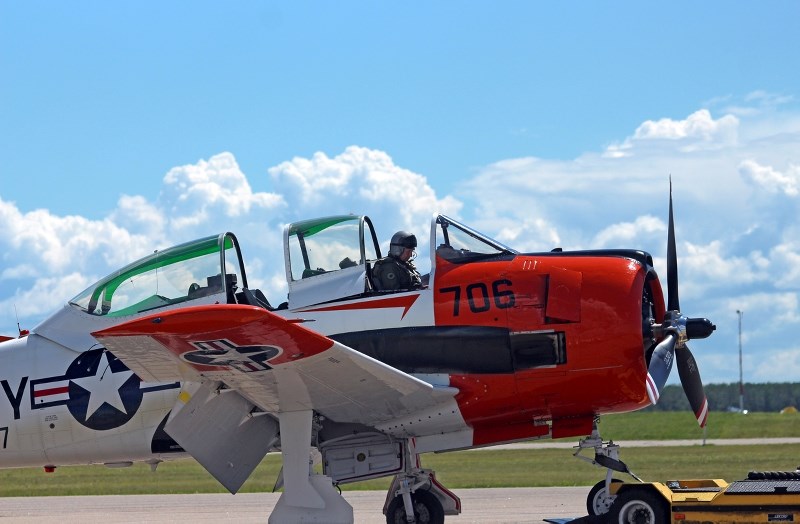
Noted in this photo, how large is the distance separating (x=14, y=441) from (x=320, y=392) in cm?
406

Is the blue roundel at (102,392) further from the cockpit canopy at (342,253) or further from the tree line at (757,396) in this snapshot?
the tree line at (757,396)

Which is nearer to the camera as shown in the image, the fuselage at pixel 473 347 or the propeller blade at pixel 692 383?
the fuselage at pixel 473 347

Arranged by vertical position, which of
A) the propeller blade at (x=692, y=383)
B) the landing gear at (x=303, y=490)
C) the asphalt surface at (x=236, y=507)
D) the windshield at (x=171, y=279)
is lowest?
the asphalt surface at (x=236, y=507)

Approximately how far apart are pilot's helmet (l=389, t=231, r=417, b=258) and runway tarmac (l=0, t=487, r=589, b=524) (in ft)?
13.5

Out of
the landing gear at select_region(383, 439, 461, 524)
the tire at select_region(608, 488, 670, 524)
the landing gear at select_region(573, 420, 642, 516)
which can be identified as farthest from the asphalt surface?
the tire at select_region(608, 488, 670, 524)

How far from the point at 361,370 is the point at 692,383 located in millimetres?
4206

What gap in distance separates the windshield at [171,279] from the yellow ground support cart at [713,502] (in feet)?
15.3

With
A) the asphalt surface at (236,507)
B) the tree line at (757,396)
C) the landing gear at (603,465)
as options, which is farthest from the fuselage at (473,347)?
the tree line at (757,396)

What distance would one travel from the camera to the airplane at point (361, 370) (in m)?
10.6

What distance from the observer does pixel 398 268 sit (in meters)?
11.5

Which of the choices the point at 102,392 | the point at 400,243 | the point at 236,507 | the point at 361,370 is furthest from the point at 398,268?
the point at 236,507

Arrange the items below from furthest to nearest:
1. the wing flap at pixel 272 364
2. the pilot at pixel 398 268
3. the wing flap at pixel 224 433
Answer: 1. the pilot at pixel 398 268
2. the wing flap at pixel 224 433
3. the wing flap at pixel 272 364

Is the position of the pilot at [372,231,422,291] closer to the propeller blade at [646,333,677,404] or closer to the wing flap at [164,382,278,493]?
the wing flap at [164,382,278,493]

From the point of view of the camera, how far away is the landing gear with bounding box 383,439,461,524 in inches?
468
